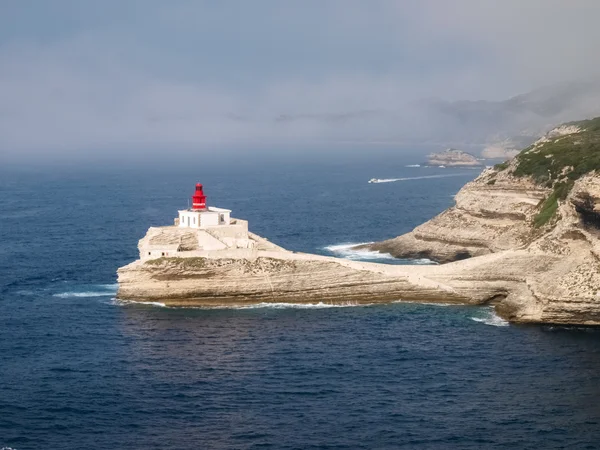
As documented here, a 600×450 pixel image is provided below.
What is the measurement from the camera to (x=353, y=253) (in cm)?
8725

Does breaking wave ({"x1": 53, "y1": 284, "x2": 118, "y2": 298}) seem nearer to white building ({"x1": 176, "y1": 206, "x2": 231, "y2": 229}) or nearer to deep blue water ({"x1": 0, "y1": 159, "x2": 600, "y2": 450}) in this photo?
deep blue water ({"x1": 0, "y1": 159, "x2": 600, "y2": 450})

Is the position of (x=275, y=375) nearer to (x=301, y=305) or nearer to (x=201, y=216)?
(x=301, y=305)

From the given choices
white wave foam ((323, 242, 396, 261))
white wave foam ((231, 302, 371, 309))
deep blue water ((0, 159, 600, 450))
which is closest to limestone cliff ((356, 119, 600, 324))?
white wave foam ((323, 242, 396, 261))

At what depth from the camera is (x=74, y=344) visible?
55500mm

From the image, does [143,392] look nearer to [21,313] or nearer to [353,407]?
[353,407]

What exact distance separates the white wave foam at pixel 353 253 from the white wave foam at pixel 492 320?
21.8m

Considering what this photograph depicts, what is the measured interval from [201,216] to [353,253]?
20054 mm

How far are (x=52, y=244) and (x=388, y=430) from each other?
190 ft

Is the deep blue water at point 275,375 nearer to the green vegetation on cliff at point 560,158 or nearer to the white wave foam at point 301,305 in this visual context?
the white wave foam at point 301,305

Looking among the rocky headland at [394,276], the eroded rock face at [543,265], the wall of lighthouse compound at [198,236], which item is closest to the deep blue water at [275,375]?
Result: the rocky headland at [394,276]

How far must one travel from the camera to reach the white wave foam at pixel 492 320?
60616mm

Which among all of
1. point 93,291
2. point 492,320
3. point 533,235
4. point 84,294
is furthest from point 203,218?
point 533,235

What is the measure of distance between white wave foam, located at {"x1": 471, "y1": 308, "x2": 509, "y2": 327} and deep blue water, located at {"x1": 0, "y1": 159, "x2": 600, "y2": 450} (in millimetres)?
137

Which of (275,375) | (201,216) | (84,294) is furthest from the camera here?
(201,216)
